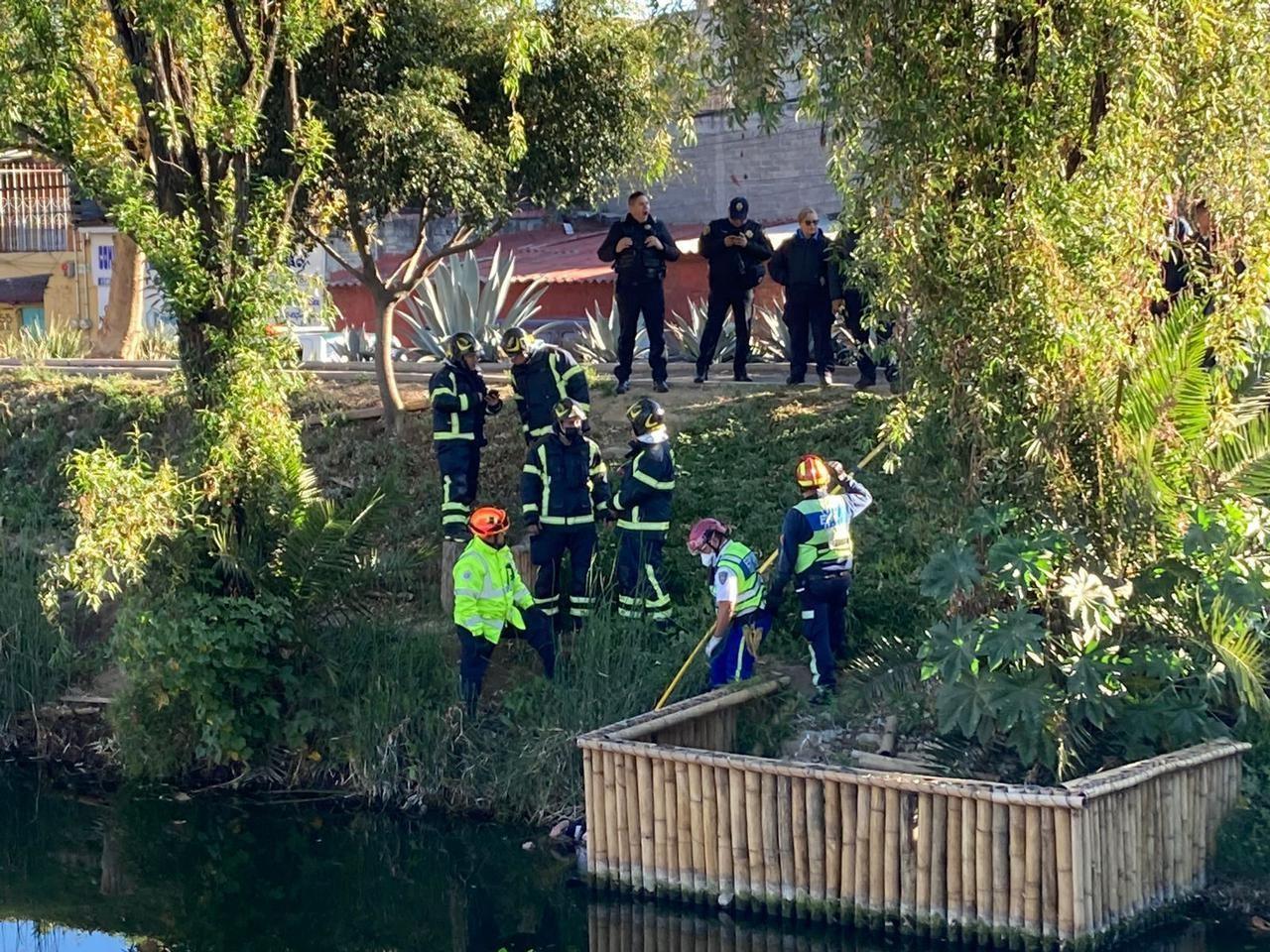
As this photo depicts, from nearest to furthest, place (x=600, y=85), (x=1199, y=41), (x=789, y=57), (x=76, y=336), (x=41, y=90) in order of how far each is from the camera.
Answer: (x=1199, y=41) → (x=789, y=57) → (x=41, y=90) → (x=600, y=85) → (x=76, y=336)

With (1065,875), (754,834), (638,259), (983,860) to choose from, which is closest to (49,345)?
(638,259)

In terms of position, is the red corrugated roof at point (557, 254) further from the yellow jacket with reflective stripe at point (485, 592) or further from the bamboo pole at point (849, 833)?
the bamboo pole at point (849, 833)

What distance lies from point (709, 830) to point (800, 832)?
1.72 ft

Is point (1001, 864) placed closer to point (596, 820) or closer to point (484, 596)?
point (596, 820)

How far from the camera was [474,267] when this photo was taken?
1855 centimetres

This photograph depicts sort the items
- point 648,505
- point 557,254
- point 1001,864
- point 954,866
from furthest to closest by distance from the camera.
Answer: point 557,254
point 648,505
point 954,866
point 1001,864

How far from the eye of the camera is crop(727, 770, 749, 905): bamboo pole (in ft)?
29.8

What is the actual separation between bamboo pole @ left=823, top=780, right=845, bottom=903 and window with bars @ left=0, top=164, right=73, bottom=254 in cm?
2496

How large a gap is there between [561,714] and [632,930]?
2077 millimetres

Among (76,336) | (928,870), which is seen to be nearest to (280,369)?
(928,870)

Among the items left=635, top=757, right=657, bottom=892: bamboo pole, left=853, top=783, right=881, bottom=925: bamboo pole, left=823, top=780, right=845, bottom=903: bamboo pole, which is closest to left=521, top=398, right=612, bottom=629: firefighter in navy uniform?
left=635, top=757, right=657, bottom=892: bamboo pole

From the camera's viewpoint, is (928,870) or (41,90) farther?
(41,90)

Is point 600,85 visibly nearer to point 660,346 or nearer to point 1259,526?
point 660,346

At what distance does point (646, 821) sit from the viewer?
9.38m
